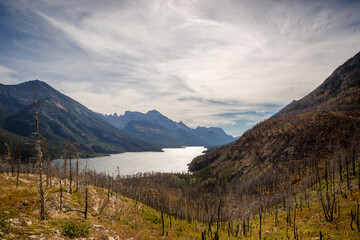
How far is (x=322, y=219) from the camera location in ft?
170

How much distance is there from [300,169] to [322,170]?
2574 cm

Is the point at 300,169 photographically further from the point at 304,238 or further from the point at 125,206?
the point at 125,206

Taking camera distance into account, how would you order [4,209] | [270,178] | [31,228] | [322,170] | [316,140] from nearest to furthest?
[31,228], [4,209], [322,170], [270,178], [316,140]

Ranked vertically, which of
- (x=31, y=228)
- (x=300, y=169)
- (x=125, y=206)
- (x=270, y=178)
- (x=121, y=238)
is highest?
(x=31, y=228)

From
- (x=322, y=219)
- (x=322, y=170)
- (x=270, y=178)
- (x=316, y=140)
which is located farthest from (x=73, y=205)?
(x=316, y=140)

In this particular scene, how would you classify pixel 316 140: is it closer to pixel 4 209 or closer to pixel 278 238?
pixel 278 238

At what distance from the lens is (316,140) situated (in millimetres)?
182875

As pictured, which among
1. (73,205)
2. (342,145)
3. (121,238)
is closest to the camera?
(121,238)

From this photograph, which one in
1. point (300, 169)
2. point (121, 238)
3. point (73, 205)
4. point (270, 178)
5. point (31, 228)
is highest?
point (31, 228)

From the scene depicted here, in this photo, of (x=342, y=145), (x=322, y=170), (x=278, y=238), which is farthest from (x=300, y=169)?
(x=278, y=238)

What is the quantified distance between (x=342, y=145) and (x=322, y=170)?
146 feet

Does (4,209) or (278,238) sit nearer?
(4,209)

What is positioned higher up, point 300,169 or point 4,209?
point 4,209

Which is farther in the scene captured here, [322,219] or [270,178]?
[270,178]
